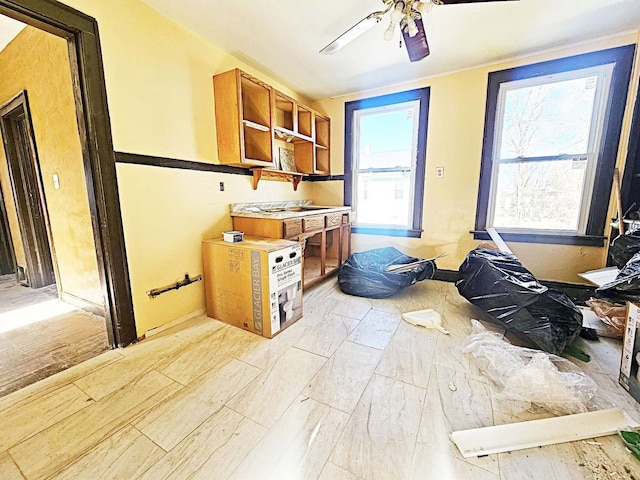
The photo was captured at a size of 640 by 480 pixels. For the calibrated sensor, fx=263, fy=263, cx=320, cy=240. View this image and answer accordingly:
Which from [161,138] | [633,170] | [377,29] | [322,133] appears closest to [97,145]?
[161,138]

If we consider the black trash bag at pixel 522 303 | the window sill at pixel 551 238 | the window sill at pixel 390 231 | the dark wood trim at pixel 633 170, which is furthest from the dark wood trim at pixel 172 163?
the dark wood trim at pixel 633 170

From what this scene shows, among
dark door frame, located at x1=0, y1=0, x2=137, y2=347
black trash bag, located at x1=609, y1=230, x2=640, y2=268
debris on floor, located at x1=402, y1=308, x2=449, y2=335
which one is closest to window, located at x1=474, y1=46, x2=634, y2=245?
black trash bag, located at x1=609, y1=230, x2=640, y2=268

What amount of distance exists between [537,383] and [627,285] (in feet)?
2.89

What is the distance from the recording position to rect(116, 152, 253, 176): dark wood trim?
1811 millimetres

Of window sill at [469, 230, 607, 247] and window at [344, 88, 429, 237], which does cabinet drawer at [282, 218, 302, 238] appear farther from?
window sill at [469, 230, 607, 247]

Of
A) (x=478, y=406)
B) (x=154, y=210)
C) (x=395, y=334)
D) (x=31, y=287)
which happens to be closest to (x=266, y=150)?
(x=154, y=210)

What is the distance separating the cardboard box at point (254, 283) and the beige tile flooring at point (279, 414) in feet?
0.57

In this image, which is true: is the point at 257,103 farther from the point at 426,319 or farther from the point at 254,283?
the point at 426,319

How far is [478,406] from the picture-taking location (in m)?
1.34

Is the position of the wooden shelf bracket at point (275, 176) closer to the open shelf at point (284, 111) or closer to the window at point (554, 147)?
the open shelf at point (284, 111)

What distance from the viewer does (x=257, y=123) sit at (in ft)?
8.72

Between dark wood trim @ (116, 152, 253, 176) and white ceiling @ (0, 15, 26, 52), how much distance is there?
1.60 m

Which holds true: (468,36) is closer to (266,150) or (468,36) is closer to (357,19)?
(357,19)

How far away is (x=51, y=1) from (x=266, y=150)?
162 centimetres
